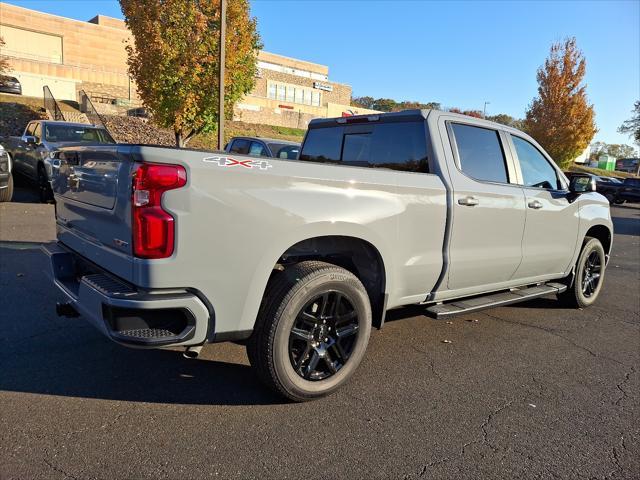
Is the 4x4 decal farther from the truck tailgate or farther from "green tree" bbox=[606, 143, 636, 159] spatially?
"green tree" bbox=[606, 143, 636, 159]

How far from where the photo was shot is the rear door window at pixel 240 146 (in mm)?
11378

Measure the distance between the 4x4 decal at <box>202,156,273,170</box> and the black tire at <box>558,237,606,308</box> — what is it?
4290mm

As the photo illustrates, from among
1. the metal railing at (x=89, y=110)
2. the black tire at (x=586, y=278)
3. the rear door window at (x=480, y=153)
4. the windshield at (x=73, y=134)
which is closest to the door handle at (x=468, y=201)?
the rear door window at (x=480, y=153)

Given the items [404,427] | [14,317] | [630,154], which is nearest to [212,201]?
[404,427]

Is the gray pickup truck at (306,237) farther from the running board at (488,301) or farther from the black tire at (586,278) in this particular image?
the black tire at (586,278)

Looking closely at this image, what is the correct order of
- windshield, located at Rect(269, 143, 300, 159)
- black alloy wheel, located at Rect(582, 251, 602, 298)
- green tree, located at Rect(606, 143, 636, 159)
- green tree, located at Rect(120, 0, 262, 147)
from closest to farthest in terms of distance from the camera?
1. black alloy wheel, located at Rect(582, 251, 602, 298)
2. windshield, located at Rect(269, 143, 300, 159)
3. green tree, located at Rect(120, 0, 262, 147)
4. green tree, located at Rect(606, 143, 636, 159)

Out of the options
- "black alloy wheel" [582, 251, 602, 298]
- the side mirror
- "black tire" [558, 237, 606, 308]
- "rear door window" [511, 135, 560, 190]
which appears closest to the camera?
"rear door window" [511, 135, 560, 190]

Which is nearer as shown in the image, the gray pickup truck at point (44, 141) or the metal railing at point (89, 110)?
the gray pickup truck at point (44, 141)

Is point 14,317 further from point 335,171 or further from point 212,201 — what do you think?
point 335,171

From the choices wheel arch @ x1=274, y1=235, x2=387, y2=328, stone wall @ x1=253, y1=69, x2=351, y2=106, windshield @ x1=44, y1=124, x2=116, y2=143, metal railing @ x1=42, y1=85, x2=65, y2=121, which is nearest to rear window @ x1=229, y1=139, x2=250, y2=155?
windshield @ x1=44, y1=124, x2=116, y2=143

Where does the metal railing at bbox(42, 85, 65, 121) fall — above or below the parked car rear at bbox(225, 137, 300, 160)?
above

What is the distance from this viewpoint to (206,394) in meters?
3.21

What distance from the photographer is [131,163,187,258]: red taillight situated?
249 cm

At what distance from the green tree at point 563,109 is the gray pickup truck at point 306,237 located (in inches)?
1168
